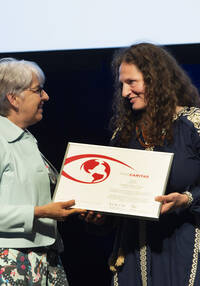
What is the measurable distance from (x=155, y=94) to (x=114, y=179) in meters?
0.40

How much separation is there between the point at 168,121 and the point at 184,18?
93cm

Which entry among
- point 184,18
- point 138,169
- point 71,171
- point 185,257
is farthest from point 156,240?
point 184,18

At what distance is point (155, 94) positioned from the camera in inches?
83.9

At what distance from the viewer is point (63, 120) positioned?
321 centimetres

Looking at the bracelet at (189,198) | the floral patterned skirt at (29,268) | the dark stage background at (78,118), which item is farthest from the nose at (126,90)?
the dark stage background at (78,118)

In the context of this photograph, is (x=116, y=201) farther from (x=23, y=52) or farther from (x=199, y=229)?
(x=23, y=52)

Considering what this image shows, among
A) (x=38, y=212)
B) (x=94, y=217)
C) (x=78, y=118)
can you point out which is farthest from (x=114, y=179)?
(x=78, y=118)

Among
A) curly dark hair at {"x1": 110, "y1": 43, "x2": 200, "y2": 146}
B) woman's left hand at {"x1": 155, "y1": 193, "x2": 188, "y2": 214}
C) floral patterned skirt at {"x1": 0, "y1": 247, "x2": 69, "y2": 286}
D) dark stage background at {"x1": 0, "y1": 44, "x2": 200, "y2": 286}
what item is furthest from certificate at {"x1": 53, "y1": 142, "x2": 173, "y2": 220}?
dark stage background at {"x1": 0, "y1": 44, "x2": 200, "y2": 286}

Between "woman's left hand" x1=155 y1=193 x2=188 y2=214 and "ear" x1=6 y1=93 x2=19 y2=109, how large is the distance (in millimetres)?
724

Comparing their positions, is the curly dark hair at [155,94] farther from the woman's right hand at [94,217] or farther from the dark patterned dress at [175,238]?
the woman's right hand at [94,217]

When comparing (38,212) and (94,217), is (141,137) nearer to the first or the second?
(94,217)

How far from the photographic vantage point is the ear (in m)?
2.19

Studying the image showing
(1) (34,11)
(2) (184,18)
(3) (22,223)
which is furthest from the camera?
(1) (34,11)

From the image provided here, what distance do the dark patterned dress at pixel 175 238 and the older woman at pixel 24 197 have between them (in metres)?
0.27
